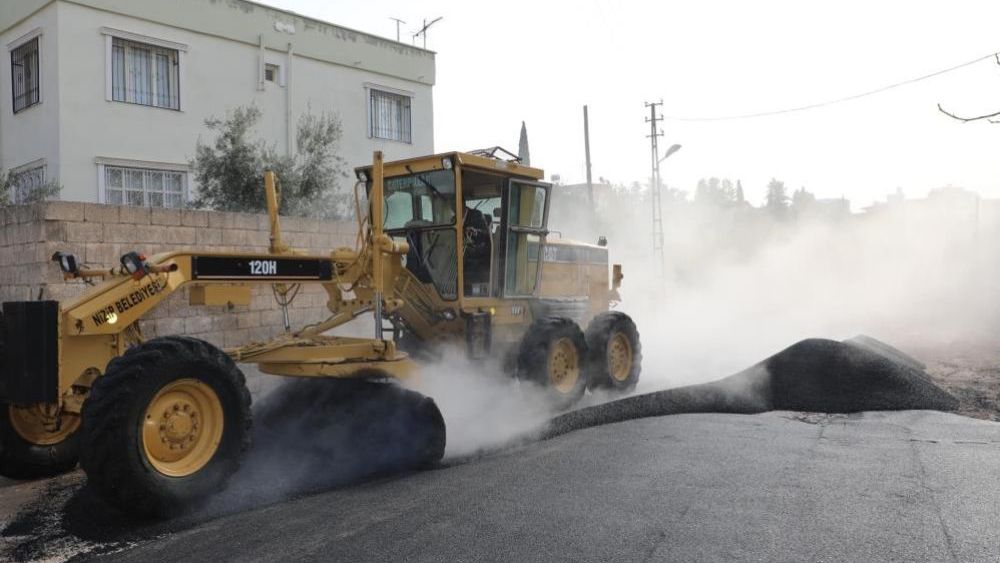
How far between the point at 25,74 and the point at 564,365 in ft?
43.7

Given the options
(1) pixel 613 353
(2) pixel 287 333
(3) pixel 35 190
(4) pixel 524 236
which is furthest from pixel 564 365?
(3) pixel 35 190

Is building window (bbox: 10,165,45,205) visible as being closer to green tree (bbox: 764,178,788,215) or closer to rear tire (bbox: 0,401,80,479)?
rear tire (bbox: 0,401,80,479)

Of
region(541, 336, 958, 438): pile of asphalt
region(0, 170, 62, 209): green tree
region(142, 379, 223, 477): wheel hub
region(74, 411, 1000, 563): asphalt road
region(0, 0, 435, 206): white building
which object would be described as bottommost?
region(74, 411, 1000, 563): asphalt road

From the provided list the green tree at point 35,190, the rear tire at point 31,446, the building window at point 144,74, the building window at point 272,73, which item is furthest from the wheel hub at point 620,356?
the building window at point 272,73

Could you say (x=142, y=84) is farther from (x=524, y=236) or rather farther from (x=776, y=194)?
(x=776, y=194)

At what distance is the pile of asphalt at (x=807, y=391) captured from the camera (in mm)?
7676

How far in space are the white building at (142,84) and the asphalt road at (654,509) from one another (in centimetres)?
1218

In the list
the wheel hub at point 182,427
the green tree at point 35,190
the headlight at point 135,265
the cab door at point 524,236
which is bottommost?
the wheel hub at point 182,427

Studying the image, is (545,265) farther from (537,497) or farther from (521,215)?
(537,497)

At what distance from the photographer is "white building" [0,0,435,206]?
14.8 metres

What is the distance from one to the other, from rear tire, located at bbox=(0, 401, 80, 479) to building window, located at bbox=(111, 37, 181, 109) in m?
12.1

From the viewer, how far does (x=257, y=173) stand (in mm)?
14422

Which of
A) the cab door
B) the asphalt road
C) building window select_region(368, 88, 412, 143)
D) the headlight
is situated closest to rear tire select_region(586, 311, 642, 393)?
the cab door

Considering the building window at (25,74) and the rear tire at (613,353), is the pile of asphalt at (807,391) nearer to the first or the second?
the rear tire at (613,353)
